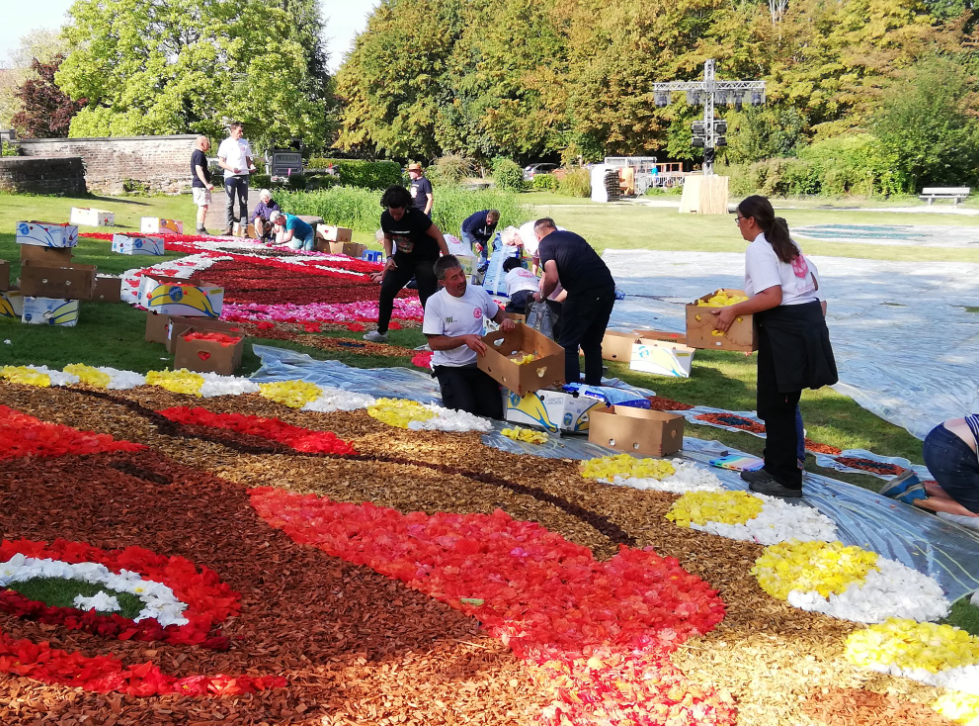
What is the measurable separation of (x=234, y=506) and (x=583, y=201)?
38204 mm

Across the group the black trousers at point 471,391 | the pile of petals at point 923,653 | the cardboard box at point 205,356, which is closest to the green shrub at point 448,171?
the cardboard box at point 205,356

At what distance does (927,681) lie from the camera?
3842 mm

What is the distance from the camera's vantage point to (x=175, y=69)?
35344 millimetres

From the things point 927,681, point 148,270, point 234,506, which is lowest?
point 927,681

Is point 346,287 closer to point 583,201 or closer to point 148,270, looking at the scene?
point 148,270

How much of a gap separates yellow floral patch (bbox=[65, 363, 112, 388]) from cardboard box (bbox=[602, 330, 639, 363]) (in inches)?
201

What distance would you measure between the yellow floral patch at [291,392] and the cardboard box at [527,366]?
54.6 inches

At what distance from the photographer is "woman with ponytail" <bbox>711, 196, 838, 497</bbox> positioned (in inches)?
225

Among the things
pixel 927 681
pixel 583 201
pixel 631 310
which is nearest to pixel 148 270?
pixel 631 310

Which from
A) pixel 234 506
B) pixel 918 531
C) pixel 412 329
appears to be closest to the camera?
pixel 234 506

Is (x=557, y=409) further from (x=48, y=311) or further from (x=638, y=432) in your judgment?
(x=48, y=311)

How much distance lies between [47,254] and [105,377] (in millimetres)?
3363

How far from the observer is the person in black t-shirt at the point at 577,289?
27.5 feet

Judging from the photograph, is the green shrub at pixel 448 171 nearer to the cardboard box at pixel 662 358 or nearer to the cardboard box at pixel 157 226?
the cardboard box at pixel 157 226
